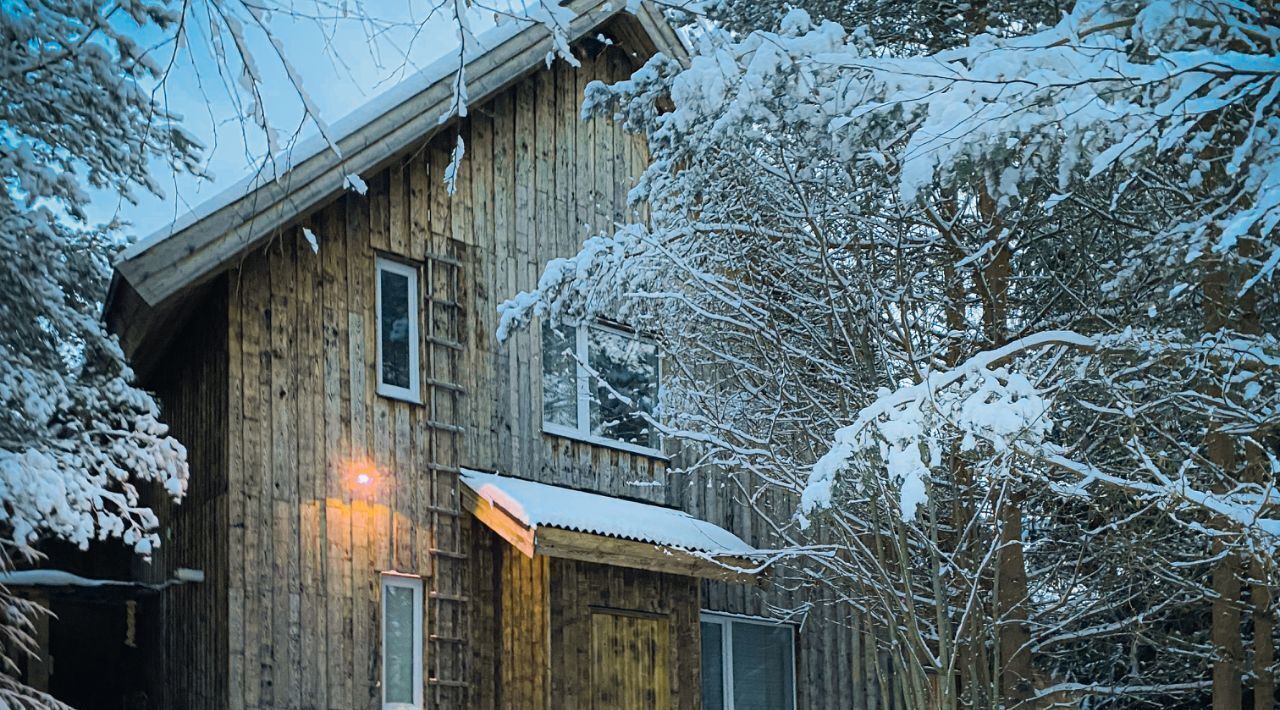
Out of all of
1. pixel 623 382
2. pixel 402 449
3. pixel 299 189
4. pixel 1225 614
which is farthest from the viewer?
pixel 623 382

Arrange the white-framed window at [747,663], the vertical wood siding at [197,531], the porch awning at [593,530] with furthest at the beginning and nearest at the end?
the white-framed window at [747,663] < the porch awning at [593,530] < the vertical wood siding at [197,531]

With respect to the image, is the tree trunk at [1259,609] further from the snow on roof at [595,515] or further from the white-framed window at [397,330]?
the white-framed window at [397,330]

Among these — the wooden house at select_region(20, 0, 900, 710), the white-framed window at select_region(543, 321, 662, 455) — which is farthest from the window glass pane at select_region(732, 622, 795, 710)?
the white-framed window at select_region(543, 321, 662, 455)

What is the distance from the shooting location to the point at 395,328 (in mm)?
12055

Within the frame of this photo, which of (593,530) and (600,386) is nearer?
(593,530)

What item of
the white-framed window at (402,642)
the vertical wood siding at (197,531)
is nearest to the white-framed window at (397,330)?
the vertical wood siding at (197,531)

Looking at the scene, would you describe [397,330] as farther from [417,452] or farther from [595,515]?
[595,515]

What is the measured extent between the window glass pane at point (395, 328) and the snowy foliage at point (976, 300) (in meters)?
1.19

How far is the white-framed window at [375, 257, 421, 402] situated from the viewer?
38.9 feet

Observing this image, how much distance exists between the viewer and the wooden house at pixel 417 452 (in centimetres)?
1059

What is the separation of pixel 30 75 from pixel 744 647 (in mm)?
8591

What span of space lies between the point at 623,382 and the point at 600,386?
0.66 m

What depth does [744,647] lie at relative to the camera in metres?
14.4

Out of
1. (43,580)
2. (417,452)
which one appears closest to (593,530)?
(417,452)
